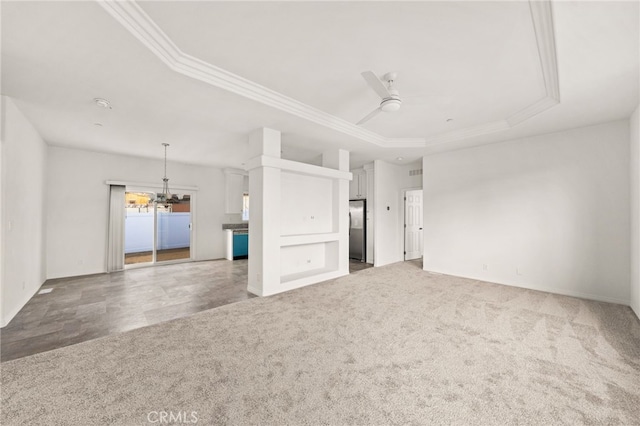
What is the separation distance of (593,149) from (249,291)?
616 cm

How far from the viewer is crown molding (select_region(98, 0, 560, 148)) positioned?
1925 millimetres

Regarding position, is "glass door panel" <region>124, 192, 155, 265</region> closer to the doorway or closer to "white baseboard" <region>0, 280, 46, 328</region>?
the doorway

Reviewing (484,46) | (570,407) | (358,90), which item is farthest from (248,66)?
(570,407)

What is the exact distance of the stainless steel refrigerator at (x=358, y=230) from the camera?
282 inches

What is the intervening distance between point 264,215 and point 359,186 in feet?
13.1

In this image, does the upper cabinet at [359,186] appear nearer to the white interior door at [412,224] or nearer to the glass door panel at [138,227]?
the white interior door at [412,224]

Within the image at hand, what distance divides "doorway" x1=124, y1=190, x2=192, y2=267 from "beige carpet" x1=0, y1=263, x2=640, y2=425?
4.49 m

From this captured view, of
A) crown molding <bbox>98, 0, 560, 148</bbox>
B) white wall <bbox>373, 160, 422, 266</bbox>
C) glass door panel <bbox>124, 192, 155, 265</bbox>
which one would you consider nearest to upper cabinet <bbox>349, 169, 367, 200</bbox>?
white wall <bbox>373, 160, 422, 266</bbox>

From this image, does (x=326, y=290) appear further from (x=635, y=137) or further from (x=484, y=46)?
(x=635, y=137)

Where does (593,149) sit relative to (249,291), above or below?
above

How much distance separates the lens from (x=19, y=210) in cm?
348

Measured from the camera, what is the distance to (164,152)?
5.84m

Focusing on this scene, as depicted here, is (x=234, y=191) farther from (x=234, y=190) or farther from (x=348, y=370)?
(x=348, y=370)

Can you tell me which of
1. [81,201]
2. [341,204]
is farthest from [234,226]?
[341,204]
